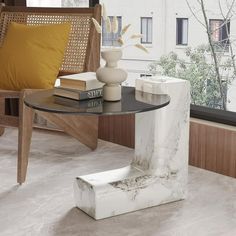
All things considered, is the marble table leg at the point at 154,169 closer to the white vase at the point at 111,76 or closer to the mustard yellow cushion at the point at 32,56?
the white vase at the point at 111,76

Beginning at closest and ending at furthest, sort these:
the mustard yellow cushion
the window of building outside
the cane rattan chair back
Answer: the mustard yellow cushion, the cane rattan chair back, the window of building outside

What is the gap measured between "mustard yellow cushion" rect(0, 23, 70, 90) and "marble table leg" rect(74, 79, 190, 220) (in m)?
0.83

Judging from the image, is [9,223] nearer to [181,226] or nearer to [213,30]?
[181,226]

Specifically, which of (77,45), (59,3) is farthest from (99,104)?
(59,3)

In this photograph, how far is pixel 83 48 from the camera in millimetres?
3193


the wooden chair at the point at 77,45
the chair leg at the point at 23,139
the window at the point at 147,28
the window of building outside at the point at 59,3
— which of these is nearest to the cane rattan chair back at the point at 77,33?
the wooden chair at the point at 77,45

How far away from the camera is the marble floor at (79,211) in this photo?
2.09m

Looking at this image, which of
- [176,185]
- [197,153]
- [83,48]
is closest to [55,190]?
[176,185]

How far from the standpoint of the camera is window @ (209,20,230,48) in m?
2.83

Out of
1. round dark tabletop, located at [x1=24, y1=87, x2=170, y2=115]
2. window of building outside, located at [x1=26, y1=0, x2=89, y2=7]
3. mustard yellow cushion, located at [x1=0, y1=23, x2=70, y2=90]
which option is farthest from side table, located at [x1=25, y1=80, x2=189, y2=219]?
window of building outside, located at [x1=26, y1=0, x2=89, y2=7]

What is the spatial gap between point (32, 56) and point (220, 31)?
3.48ft

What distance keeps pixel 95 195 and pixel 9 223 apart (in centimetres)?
37

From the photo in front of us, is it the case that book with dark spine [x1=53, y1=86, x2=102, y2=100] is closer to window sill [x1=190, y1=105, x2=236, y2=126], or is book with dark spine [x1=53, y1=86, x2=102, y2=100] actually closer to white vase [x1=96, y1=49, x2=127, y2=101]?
white vase [x1=96, y1=49, x2=127, y2=101]

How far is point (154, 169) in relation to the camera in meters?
2.31
